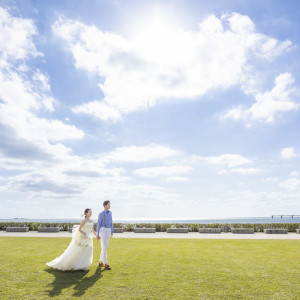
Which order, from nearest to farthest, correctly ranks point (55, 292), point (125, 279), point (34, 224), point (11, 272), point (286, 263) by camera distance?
point (55, 292) → point (125, 279) → point (11, 272) → point (286, 263) → point (34, 224)

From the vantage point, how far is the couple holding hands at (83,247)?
8.74 meters

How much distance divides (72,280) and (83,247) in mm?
1350

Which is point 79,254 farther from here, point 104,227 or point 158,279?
point 158,279

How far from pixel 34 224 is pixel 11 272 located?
25.3 metres

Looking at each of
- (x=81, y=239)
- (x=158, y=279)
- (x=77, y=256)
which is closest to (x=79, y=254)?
(x=77, y=256)

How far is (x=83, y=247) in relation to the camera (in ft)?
29.2

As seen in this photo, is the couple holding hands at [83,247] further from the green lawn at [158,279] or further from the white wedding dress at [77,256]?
the green lawn at [158,279]

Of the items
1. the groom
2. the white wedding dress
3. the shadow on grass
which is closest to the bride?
the white wedding dress

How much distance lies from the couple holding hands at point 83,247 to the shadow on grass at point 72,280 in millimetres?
210

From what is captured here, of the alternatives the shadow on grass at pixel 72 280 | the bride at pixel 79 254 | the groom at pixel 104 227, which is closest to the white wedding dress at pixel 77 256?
the bride at pixel 79 254

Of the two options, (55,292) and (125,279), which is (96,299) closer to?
(55,292)

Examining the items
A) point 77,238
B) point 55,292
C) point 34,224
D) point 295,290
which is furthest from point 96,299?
point 34,224

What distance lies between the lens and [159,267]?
938cm

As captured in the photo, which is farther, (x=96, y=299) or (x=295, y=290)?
(x=295, y=290)
